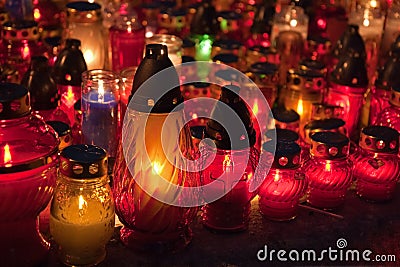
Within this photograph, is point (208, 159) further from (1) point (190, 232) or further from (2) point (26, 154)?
(2) point (26, 154)

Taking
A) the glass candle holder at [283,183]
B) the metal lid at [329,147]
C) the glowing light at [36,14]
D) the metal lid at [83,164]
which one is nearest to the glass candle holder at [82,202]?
the metal lid at [83,164]

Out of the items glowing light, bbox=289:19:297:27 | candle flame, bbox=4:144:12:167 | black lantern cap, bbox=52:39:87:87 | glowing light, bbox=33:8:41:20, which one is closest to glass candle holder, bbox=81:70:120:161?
black lantern cap, bbox=52:39:87:87

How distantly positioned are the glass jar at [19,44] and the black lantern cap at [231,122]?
724 millimetres

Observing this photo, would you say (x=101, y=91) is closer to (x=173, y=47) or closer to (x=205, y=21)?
(x=173, y=47)

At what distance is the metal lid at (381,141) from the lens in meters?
1.56

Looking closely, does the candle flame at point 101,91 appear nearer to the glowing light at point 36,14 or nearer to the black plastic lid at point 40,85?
the black plastic lid at point 40,85

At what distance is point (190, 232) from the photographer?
1448 millimetres

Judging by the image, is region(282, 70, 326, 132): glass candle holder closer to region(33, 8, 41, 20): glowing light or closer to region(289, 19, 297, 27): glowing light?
region(289, 19, 297, 27): glowing light

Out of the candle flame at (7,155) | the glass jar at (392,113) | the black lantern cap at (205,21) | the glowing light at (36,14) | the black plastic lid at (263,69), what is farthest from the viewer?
the glowing light at (36,14)

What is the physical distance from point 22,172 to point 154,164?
0.23m

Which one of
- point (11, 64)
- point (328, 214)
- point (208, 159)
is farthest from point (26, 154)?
point (11, 64)

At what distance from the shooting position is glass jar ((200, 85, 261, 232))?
138 cm

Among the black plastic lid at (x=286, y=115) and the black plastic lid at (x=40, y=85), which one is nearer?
the black plastic lid at (x=40, y=85)

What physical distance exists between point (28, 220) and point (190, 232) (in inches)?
13.0
